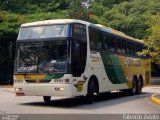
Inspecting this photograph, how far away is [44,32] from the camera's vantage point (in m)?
17.3

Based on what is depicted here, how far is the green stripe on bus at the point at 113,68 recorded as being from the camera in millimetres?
20533

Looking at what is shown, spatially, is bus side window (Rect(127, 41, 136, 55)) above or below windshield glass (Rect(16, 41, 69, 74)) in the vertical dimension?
above

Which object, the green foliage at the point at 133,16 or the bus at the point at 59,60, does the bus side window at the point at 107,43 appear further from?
the green foliage at the point at 133,16

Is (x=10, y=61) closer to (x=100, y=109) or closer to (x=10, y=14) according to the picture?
(x=10, y=14)

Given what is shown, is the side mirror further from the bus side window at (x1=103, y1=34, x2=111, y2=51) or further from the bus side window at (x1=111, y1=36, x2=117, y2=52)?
the bus side window at (x1=111, y1=36, x2=117, y2=52)

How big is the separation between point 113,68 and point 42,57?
5.76m

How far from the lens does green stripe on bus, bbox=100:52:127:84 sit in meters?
20.5

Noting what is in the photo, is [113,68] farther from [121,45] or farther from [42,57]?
[42,57]

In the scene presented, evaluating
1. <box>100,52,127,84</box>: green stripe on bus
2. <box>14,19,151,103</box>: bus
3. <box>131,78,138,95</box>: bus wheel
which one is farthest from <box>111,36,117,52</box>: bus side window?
<box>131,78,138,95</box>: bus wheel

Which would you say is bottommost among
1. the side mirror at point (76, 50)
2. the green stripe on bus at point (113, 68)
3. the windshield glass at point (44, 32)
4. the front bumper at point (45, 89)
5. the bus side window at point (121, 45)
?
the front bumper at point (45, 89)

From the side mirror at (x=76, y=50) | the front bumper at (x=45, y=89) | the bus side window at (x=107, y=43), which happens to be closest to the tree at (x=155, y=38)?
the bus side window at (x=107, y=43)

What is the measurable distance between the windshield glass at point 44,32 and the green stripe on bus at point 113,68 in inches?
138

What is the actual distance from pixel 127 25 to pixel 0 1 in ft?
49.1

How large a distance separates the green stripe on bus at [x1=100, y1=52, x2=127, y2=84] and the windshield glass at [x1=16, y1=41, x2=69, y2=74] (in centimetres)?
373
